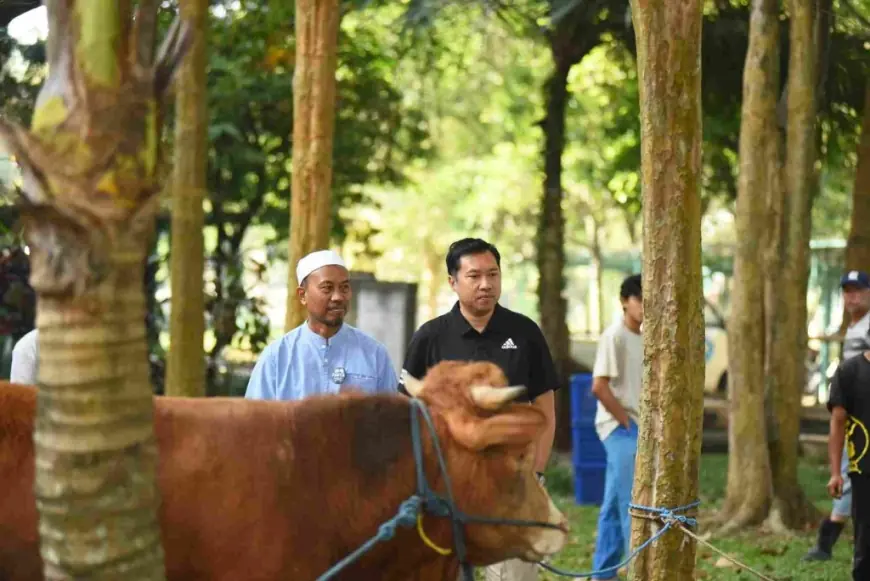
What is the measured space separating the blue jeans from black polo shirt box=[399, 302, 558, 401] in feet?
6.87

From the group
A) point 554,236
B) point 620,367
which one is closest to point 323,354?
point 620,367

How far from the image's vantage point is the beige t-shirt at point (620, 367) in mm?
8945

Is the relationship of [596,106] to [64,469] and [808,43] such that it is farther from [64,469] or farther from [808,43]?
[64,469]

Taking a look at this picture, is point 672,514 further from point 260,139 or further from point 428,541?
point 260,139

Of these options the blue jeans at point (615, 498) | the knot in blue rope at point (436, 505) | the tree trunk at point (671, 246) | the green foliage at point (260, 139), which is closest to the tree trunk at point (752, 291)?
the blue jeans at point (615, 498)

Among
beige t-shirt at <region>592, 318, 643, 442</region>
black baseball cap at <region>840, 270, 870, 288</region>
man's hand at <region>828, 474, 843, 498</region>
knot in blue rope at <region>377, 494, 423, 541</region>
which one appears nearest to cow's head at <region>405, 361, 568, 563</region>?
knot in blue rope at <region>377, 494, 423, 541</region>

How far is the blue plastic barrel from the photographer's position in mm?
13234

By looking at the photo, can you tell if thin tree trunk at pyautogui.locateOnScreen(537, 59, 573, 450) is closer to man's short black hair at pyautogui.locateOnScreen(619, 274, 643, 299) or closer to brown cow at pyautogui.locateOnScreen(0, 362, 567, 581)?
man's short black hair at pyautogui.locateOnScreen(619, 274, 643, 299)

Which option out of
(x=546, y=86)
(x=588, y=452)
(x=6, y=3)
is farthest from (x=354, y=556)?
(x=546, y=86)

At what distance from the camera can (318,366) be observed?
20.6ft

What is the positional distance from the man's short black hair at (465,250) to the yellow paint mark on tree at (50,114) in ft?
12.1

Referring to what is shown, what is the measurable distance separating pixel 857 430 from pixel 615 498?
1645mm

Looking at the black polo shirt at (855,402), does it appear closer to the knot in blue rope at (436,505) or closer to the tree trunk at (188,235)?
the knot in blue rope at (436,505)

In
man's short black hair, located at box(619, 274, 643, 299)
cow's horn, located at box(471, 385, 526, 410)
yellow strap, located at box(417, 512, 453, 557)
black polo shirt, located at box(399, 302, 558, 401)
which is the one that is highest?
man's short black hair, located at box(619, 274, 643, 299)
